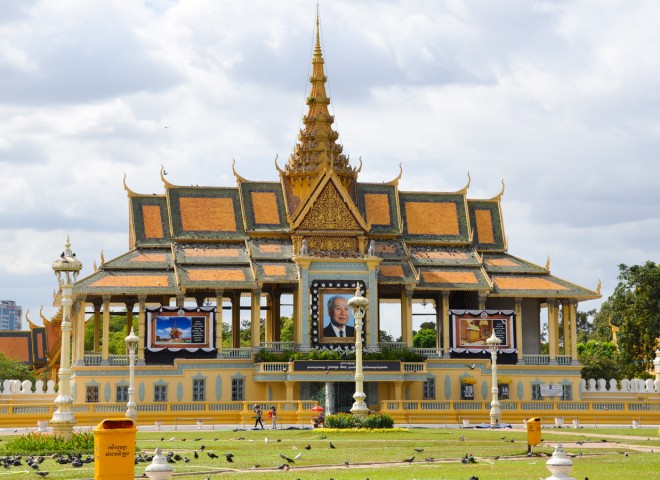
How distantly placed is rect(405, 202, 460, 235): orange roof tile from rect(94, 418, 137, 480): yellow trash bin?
58.7m

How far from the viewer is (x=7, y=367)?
303 feet

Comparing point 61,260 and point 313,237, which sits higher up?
point 313,237

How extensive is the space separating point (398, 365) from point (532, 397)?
28.5ft

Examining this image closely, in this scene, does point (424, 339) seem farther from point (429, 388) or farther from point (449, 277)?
point (429, 388)

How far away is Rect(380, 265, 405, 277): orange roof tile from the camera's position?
74.7 metres

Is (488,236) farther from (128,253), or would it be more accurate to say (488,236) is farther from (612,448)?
(612,448)

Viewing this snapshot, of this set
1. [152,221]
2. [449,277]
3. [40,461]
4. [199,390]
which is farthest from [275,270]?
[40,461]

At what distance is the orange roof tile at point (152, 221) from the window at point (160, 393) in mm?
10466

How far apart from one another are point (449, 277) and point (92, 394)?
69.4 feet

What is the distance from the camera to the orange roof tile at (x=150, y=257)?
74.4 meters

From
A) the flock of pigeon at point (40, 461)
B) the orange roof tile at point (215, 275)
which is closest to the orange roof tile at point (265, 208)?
the orange roof tile at point (215, 275)

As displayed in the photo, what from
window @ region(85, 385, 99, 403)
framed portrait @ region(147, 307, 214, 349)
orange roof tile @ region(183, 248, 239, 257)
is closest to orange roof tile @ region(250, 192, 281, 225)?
orange roof tile @ region(183, 248, 239, 257)

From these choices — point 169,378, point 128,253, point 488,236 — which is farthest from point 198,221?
point 488,236

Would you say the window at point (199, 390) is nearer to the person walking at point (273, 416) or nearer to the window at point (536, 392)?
the person walking at point (273, 416)
